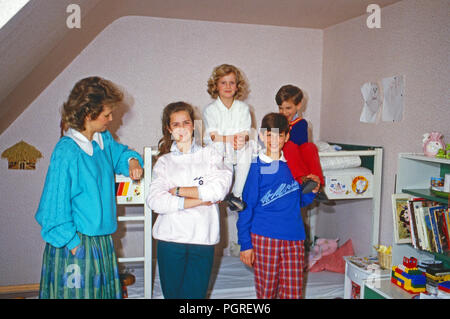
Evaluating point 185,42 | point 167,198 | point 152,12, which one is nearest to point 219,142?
point 167,198

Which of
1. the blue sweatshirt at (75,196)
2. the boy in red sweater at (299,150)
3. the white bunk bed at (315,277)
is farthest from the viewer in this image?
the white bunk bed at (315,277)

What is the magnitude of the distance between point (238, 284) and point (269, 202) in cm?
62

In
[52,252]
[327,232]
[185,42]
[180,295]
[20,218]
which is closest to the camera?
[52,252]

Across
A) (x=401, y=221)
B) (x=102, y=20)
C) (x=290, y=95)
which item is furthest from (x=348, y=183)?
(x=102, y=20)

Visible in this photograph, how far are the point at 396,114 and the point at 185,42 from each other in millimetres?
1049

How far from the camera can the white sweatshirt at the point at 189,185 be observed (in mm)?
1281

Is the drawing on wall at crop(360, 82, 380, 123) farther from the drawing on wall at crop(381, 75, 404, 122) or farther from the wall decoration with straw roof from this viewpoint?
the wall decoration with straw roof

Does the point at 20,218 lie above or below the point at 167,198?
below

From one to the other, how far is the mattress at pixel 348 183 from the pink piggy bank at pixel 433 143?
1.21 feet

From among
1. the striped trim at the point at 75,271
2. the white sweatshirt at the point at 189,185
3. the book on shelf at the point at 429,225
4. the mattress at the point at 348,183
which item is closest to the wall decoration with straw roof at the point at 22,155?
the striped trim at the point at 75,271

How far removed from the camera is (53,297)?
1232 mm

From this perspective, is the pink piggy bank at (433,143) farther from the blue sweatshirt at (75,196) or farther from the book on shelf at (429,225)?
the blue sweatshirt at (75,196)

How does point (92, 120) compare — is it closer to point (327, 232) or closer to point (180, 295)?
point (180, 295)

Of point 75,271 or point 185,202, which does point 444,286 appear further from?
point 75,271
